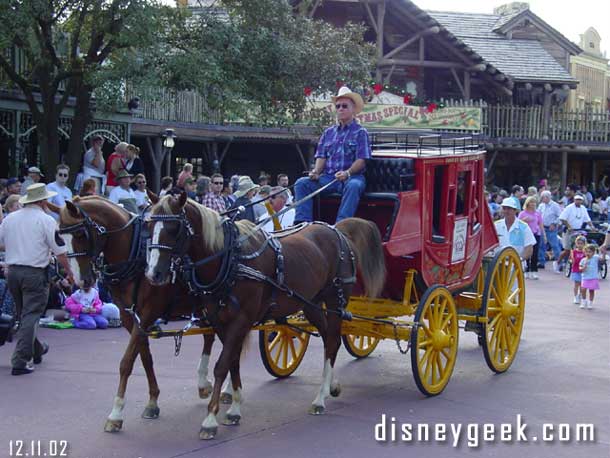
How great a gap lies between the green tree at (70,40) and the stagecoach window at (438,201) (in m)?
6.54

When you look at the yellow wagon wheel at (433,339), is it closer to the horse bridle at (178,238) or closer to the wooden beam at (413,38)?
the horse bridle at (178,238)

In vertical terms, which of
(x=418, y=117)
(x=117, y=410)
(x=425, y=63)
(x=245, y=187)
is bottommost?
(x=117, y=410)

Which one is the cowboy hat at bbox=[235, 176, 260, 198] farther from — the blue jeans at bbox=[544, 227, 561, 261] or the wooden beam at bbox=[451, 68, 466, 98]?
the wooden beam at bbox=[451, 68, 466, 98]

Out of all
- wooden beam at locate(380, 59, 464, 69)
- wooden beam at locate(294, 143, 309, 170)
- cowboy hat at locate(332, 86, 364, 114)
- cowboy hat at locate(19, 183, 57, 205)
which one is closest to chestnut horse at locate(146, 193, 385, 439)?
cowboy hat at locate(332, 86, 364, 114)

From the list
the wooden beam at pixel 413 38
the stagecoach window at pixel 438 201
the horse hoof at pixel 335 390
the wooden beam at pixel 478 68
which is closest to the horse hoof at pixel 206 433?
the horse hoof at pixel 335 390

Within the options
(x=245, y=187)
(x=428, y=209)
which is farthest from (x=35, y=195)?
(x=245, y=187)

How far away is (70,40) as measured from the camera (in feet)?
53.3

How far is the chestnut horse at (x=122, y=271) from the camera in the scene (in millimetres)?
6691

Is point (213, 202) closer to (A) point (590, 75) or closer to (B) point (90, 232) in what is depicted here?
(B) point (90, 232)

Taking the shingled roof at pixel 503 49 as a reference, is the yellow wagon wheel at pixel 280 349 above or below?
below

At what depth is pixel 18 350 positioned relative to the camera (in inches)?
333

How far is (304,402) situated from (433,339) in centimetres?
131

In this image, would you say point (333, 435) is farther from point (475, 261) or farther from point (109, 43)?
point (109, 43)

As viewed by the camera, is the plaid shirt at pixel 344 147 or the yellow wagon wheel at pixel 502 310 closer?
the plaid shirt at pixel 344 147
